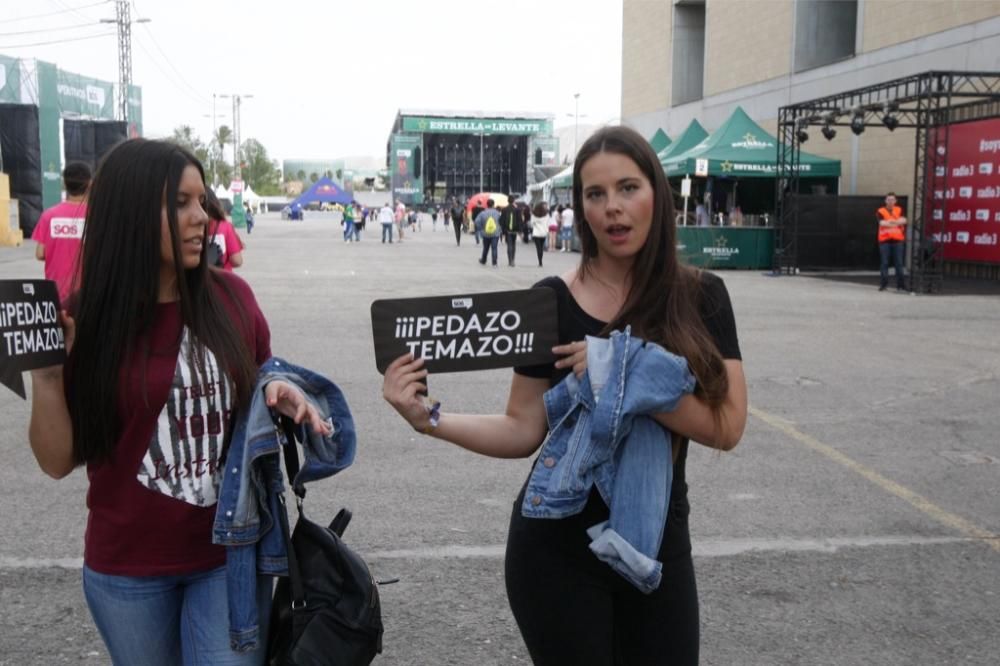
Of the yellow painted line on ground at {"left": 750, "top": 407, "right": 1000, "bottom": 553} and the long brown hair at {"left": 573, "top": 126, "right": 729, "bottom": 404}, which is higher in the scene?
the long brown hair at {"left": 573, "top": 126, "right": 729, "bottom": 404}

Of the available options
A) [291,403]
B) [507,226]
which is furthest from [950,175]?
[291,403]

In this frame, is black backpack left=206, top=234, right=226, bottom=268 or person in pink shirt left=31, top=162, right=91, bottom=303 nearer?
person in pink shirt left=31, top=162, right=91, bottom=303

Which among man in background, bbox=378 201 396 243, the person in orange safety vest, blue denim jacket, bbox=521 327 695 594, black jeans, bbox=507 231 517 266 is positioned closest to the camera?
blue denim jacket, bbox=521 327 695 594

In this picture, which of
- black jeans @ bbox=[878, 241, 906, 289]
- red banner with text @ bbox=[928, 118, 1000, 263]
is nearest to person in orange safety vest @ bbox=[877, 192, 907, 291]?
black jeans @ bbox=[878, 241, 906, 289]

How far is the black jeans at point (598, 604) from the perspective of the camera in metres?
2.28

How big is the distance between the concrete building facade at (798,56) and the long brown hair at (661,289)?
21.6 metres

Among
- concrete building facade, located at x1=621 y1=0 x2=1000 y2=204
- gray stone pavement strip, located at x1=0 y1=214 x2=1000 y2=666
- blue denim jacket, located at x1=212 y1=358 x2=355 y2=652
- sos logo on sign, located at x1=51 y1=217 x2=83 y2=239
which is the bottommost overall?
gray stone pavement strip, located at x1=0 y1=214 x2=1000 y2=666

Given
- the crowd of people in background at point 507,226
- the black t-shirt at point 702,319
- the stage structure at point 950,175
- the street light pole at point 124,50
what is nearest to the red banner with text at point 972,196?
the stage structure at point 950,175

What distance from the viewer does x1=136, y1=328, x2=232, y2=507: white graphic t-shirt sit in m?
2.34

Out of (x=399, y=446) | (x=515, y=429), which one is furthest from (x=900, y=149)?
(x=515, y=429)

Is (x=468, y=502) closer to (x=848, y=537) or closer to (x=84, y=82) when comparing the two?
(x=848, y=537)

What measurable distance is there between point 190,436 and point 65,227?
5.40 meters

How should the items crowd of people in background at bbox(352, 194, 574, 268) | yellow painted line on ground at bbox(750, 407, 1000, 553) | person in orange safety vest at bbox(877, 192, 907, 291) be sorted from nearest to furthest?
yellow painted line on ground at bbox(750, 407, 1000, 553), person in orange safety vest at bbox(877, 192, 907, 291), crowd of people in background at bbox(352, 194, 574, 268)

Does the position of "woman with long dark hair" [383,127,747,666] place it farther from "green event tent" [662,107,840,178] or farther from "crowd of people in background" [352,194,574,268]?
"green event tent" [662,107,840,178]
